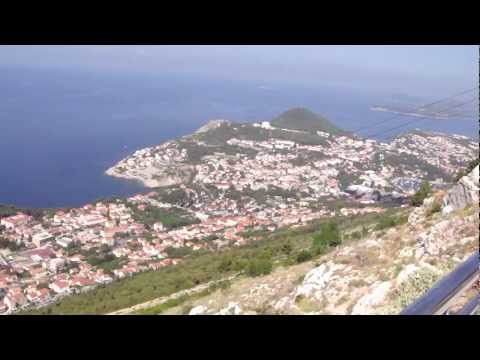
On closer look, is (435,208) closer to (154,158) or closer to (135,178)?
(135,178)

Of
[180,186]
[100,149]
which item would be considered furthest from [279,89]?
[180,186]

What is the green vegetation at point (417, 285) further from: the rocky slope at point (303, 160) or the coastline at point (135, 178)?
the coastline at point (135, 178)

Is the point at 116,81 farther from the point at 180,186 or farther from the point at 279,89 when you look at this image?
the point at 180,186

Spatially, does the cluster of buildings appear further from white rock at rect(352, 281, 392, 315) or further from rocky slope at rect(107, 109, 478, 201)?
white rock at rect(352, 281, 392, 315)

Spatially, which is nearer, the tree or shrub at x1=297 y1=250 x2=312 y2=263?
shrub at x1=297 y1=250 x2=312 y2=263

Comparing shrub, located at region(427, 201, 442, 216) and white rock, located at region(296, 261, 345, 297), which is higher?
shrub, located at region(427, 201, 442, 216)

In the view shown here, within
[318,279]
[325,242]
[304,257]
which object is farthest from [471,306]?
[325,242]

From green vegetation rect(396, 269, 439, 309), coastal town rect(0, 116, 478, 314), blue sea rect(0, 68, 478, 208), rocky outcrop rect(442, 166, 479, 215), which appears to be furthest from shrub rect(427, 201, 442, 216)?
blue sea rect(0, 68, 478, 208)
